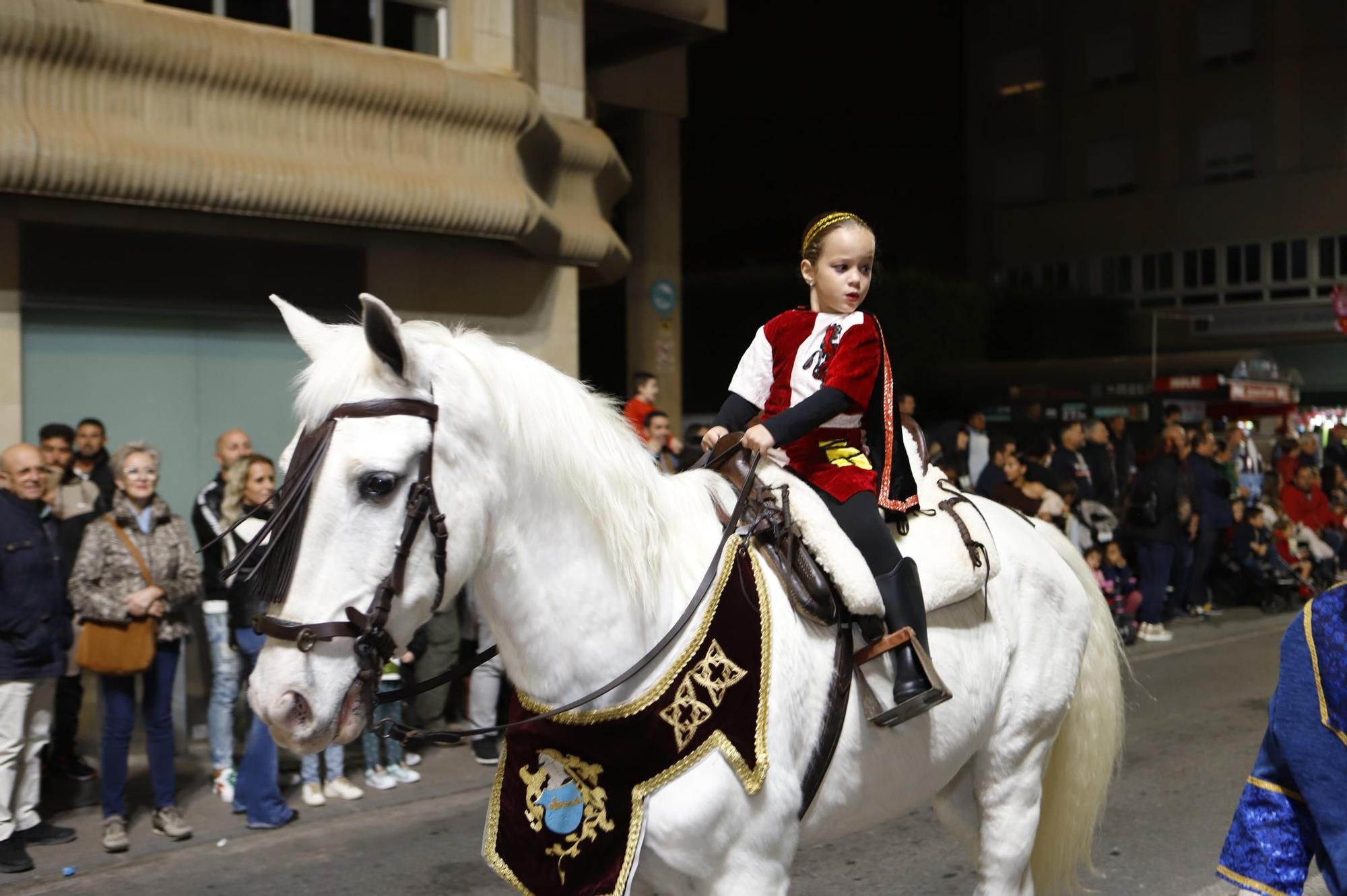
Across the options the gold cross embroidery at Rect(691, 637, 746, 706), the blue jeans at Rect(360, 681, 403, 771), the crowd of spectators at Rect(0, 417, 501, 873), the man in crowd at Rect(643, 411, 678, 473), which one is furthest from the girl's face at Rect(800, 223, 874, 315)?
the man in crowd at Rect(643, 411, 678, 473)

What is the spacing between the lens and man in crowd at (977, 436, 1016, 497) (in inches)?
435

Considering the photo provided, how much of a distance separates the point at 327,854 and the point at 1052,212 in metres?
35.6

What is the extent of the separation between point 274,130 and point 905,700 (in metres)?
8.50

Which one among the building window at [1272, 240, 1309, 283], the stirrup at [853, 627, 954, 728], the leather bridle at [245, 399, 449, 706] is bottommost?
the stirrup at [853, 627, 954, 728]

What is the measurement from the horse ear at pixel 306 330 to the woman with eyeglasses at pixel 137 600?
3961 millimetres

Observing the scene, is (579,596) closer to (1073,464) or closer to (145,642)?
(145,642)

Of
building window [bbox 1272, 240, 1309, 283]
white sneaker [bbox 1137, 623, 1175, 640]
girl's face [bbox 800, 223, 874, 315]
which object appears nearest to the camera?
girl's face [bbox 800, 223, 874, 315]

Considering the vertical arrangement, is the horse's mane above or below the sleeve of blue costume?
above

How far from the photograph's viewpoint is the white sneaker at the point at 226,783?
675cm

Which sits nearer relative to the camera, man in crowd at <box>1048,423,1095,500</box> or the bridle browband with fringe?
the bridle browband with fringe

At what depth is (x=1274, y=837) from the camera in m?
2.74

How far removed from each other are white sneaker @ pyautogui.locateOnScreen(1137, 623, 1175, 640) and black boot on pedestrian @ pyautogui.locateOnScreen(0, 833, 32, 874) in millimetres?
9791

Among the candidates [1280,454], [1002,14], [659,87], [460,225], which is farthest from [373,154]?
[1002,14]

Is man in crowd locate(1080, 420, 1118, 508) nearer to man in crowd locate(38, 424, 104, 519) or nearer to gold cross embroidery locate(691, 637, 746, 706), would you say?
man in crowd locate(38, 424, 104, 519)
